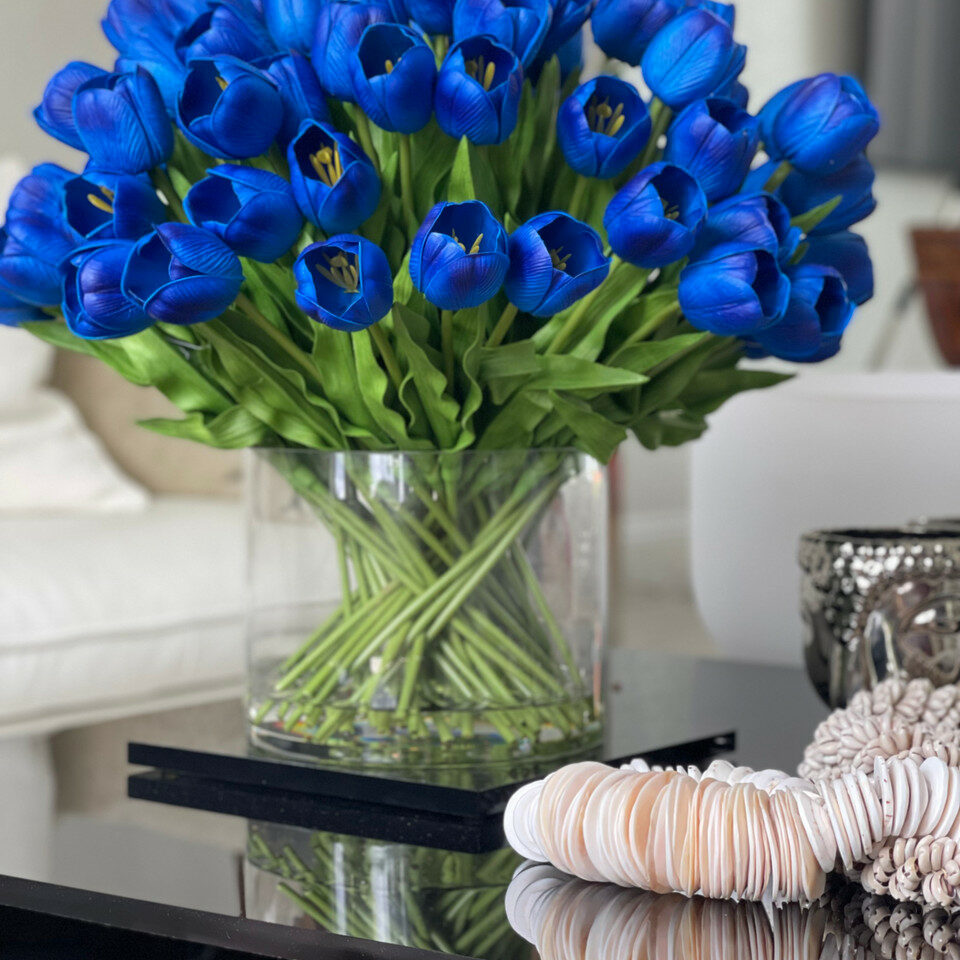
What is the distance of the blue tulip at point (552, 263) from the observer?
536 millimetres

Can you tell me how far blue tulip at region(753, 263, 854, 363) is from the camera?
2.01ft

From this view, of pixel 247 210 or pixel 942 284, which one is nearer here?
pixel 247 210

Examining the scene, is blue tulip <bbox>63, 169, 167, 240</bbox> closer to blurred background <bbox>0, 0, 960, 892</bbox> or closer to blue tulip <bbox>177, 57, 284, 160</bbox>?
blue tulip <bbox>177, 57, 284, 160</bbox>

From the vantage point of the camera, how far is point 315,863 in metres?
0.54

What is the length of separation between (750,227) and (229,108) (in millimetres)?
222

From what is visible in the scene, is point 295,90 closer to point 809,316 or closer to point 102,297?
point 102,297

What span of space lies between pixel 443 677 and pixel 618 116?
0.87ft

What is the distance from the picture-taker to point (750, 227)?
1.94ft

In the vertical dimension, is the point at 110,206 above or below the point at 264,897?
above

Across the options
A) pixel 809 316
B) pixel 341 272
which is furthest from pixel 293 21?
pixel 809 316

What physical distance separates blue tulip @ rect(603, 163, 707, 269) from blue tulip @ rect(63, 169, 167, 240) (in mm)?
196

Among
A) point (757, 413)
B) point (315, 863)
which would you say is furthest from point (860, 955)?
point (757, 413)

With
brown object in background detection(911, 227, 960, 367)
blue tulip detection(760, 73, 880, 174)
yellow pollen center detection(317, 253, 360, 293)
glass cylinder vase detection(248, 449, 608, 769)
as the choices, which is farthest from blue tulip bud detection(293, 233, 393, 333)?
brown object in background detection(911, 227, 960, 367)

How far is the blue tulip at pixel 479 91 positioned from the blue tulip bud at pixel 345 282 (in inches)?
2.9
